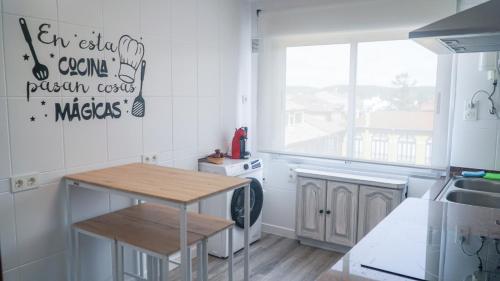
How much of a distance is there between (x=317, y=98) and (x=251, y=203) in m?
1.17

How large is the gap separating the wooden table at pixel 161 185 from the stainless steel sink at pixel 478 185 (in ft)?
4.80

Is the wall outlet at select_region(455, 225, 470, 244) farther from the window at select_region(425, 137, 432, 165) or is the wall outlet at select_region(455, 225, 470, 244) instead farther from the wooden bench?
the window at select_region(425, 137, 432, 165)

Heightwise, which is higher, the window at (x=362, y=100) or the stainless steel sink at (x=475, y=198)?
the window at (x=362, y=100)

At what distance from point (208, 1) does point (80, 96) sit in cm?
151

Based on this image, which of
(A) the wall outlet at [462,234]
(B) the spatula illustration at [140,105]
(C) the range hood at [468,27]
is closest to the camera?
(C) the range hood at [468,27]

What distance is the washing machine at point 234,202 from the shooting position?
3279 millimetres

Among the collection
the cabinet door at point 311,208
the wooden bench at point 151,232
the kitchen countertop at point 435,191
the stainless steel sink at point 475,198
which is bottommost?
the cabinet door at point 311,208

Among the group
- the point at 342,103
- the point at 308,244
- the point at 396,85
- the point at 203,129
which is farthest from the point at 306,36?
the point at 308,244

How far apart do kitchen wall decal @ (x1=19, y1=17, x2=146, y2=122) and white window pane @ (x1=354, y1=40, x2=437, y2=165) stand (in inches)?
74.7

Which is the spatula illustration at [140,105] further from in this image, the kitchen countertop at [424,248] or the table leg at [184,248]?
the kitchen countertop at [424,248]

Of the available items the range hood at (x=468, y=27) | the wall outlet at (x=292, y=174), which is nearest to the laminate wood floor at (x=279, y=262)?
the wall outlet at (x=292, y=174)

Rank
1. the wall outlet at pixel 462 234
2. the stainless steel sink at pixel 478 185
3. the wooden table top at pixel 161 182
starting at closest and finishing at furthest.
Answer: the wall outlet at pixel 462 234 < the wooden table top at pixel 161 182 < the stainless steel sink at pixel 478 185

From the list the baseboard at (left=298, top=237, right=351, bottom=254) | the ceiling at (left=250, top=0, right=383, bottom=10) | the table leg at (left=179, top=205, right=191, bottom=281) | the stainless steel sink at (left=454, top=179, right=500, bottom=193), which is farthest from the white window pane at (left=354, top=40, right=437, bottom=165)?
the table leg at (left=179, top=205, right=191, bottom=281)

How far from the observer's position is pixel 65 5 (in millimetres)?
2342
